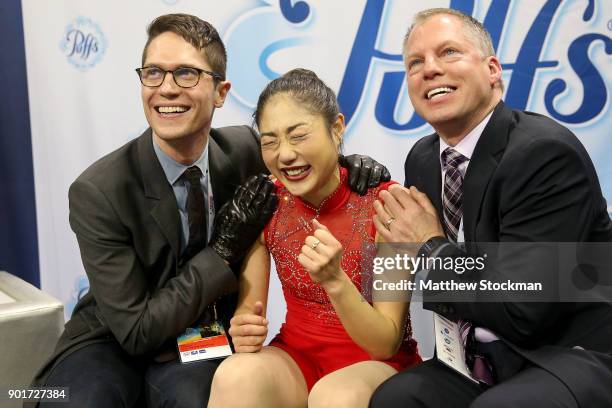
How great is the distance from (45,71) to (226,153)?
1.16 metres

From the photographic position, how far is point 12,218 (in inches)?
122

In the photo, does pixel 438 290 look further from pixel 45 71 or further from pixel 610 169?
pixel 45 71

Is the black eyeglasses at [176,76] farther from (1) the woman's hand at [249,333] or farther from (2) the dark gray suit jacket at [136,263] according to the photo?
(1) the woman's hand at [249,333]

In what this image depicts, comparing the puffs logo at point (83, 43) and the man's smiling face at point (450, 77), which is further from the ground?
the puffs logo at point (83, 43)

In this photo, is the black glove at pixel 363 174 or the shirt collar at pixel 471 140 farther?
the black glove at pixel 363 174

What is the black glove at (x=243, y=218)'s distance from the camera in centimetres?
198

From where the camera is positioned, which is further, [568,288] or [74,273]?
[74,273]

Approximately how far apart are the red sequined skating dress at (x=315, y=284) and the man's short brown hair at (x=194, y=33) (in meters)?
0.47

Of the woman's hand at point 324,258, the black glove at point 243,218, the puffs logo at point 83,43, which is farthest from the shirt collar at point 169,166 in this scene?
the puffs logo at point 83,43

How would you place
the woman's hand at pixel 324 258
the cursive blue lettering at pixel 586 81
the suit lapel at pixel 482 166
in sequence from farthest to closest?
1. the cursive blue lettering at pixel 586 81
2. the suit lapel at pixel 482 166
3. the woman's hand at pixel 324 258

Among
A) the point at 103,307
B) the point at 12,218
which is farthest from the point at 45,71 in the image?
the point at 103,307

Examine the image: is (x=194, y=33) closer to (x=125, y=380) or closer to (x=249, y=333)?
(x=249, y=333)

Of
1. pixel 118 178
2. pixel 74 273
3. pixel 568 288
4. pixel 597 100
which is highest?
A: pixel 597 100

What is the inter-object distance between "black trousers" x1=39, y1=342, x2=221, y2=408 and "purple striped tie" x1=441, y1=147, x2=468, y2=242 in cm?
76
